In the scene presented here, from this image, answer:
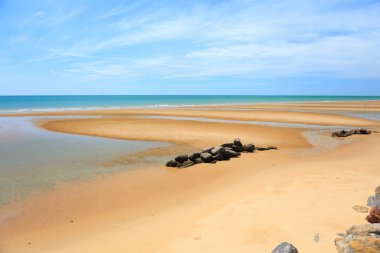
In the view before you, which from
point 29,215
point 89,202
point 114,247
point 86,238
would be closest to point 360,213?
point 114,247

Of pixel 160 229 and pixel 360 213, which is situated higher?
pixel 360 213

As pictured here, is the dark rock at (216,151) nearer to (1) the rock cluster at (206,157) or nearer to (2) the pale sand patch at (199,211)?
(1) the rock cluster at (206,157)

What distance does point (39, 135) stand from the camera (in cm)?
2152

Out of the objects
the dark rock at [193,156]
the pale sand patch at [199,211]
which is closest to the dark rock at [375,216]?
the pale sand patch at [199,211]

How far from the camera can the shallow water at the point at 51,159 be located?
1005 centimetres

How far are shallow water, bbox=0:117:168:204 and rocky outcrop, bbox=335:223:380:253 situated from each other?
26.7 feet

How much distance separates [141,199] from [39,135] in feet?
51.0

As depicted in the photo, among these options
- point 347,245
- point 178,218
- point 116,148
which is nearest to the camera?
point 347,245

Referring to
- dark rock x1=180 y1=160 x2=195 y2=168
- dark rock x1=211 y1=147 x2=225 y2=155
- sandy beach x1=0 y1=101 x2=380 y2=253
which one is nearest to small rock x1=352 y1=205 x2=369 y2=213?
sandy beach x1=0 y1=101 x2=380 y2=253

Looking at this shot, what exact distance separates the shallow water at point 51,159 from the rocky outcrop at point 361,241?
8.13 metres

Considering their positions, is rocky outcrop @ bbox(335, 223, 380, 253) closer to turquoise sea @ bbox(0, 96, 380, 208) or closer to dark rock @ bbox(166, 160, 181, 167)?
turquoise sea @ bbox(0, 96, 380, 208)

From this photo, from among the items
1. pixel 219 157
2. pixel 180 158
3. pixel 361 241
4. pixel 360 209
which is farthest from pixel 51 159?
pixel 361 241

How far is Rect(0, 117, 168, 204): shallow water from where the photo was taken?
10047 mm

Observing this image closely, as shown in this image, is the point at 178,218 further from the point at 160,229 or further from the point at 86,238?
the point at 86,238
